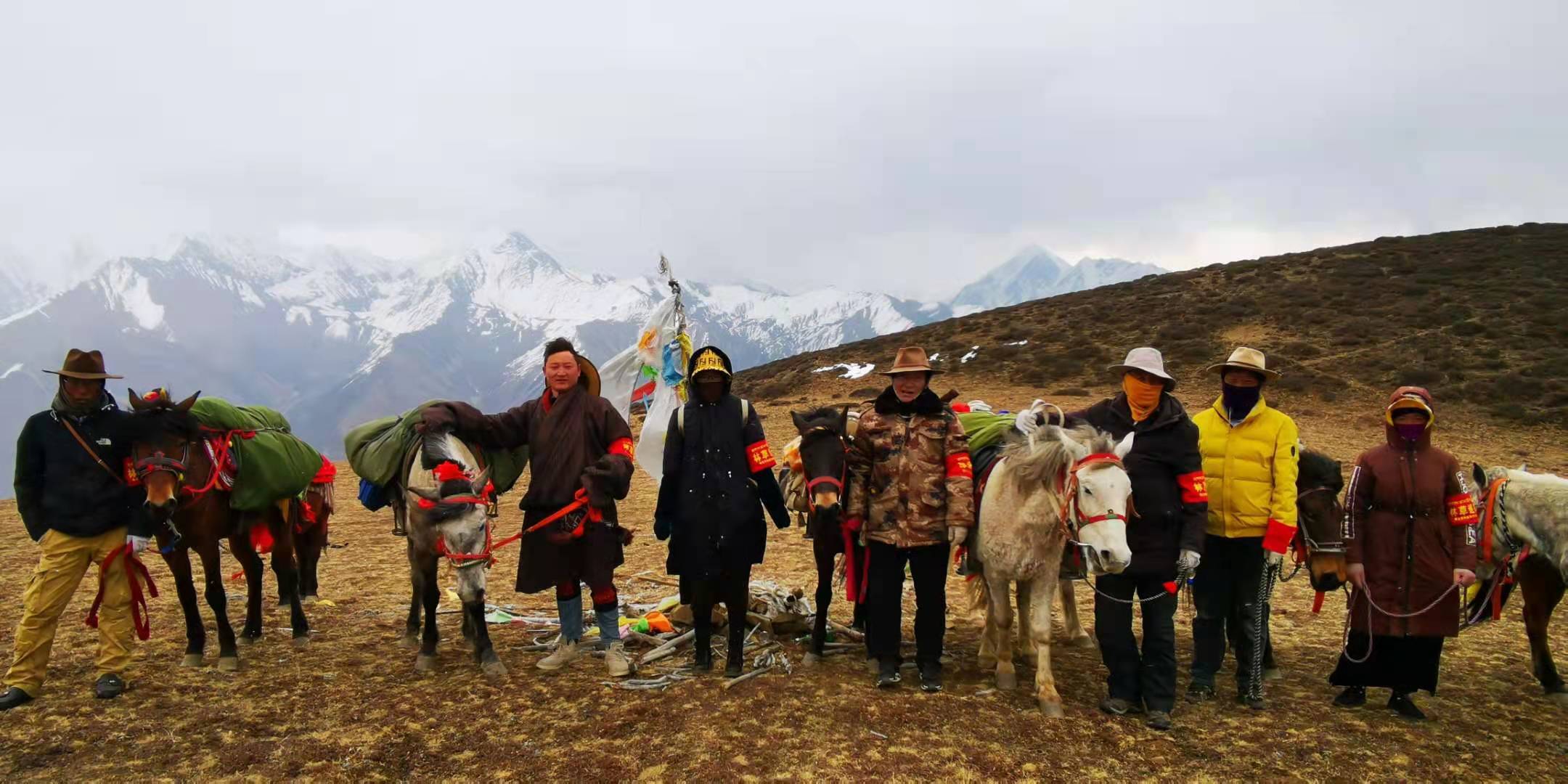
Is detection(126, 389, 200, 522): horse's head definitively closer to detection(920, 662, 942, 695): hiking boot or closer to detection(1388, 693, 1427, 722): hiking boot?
detection(920, 662, 942, 695): hiking boot

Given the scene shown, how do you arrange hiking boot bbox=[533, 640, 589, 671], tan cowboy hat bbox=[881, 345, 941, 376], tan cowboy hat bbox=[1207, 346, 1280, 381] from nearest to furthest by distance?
1. tan cowboy hat bbox=[1207, 346, 1280, 381]
2. tan cowboy hat bbox=[881, 345, 941, 376]
3. hiking boot bbox=[533, 640, 589, 671]

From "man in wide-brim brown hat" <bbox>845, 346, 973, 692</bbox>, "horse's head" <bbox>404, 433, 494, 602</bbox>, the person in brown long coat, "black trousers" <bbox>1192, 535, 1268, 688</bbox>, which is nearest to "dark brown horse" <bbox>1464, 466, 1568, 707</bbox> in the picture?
the person in brown long coat

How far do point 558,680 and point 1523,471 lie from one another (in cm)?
650

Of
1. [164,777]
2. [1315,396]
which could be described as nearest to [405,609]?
[164,777]

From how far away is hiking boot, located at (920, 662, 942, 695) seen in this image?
15.4 ft

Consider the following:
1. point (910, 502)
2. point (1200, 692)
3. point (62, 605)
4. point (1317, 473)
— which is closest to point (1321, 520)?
point (1317, 473)

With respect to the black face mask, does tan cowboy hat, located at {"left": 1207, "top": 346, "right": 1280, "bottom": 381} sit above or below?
above

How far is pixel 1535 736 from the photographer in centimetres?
424

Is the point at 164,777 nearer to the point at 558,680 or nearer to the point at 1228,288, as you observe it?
the point at 558,680

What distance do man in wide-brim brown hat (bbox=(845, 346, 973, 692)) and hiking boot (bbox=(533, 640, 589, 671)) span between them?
2.10 metres

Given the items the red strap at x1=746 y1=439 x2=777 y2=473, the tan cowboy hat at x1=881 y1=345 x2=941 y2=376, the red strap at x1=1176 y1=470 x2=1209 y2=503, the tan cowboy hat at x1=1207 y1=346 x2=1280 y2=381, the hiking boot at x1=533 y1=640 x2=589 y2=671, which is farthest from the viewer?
the hiking boot at x1=533 y1=640 x2=589 y2=671

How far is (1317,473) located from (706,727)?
4100 millimetres

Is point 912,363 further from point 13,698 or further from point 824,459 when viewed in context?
point 13,698

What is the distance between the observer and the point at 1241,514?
4.39 meters
